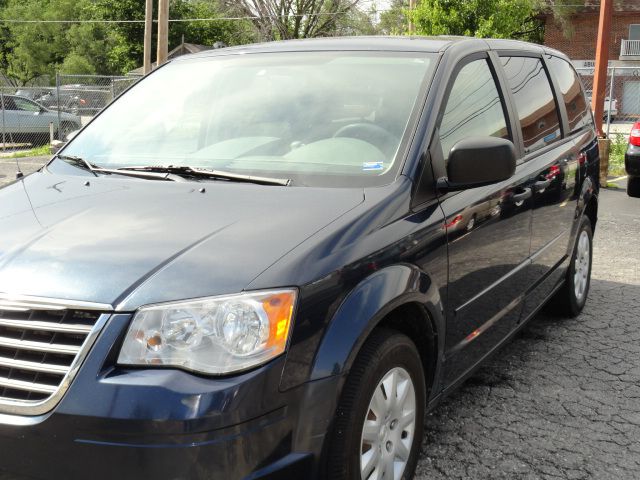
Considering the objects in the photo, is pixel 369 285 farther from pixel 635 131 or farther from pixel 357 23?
pixel 357 23

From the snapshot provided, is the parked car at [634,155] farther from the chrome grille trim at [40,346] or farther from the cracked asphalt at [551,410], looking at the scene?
the chrome grille trim at [40,346]

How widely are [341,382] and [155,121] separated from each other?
1.86 meters

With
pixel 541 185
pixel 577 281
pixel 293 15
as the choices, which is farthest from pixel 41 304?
pixel 293 15

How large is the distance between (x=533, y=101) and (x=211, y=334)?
2853mm

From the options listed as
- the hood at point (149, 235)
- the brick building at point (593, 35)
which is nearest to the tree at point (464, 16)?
the hood at point (149, 235)

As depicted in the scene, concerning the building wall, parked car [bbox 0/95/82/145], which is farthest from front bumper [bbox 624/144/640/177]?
the building wall

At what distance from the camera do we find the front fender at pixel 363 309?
7.00 ft

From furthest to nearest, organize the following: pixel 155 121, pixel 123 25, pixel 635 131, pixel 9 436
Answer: pixel 123 25 → pixel 635 131 → pixel 155 121 → pixel 9 436

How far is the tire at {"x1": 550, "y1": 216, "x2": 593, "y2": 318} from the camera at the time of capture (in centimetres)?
493

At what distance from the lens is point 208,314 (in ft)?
6.55

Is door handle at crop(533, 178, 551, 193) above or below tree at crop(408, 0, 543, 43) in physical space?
below

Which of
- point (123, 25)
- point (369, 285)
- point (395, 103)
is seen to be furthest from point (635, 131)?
point (123, 25)

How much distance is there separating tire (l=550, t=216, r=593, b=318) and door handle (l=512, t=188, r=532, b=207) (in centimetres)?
129

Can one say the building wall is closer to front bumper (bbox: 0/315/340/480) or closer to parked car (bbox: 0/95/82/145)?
parked car (bbox: 0/95/82/145)
